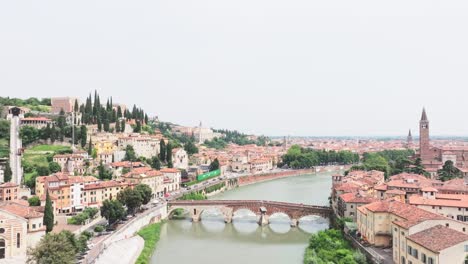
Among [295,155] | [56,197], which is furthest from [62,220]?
[295,155]

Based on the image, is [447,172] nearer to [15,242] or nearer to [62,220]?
[62,220]

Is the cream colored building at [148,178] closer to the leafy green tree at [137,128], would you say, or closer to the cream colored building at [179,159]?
the cream colored building at [179,159]

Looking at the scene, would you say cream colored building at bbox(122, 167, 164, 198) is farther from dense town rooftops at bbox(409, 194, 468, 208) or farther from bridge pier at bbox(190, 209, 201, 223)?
dense town rooftops at bbox(409, 194, 468, 208)

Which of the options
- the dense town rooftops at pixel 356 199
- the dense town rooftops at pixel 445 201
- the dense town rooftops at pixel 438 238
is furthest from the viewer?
the dense town rooftops at pixel 356 199

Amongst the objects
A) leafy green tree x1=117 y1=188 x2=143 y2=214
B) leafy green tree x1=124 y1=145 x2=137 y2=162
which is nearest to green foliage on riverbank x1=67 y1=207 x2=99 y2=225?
leafy green tree x1=117 y1=188 x2=143 y2=214

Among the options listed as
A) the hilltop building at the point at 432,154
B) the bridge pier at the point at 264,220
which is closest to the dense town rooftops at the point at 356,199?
the bridge pier at the point at 264,220

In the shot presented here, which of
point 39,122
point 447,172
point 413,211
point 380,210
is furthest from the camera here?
point 39,122
